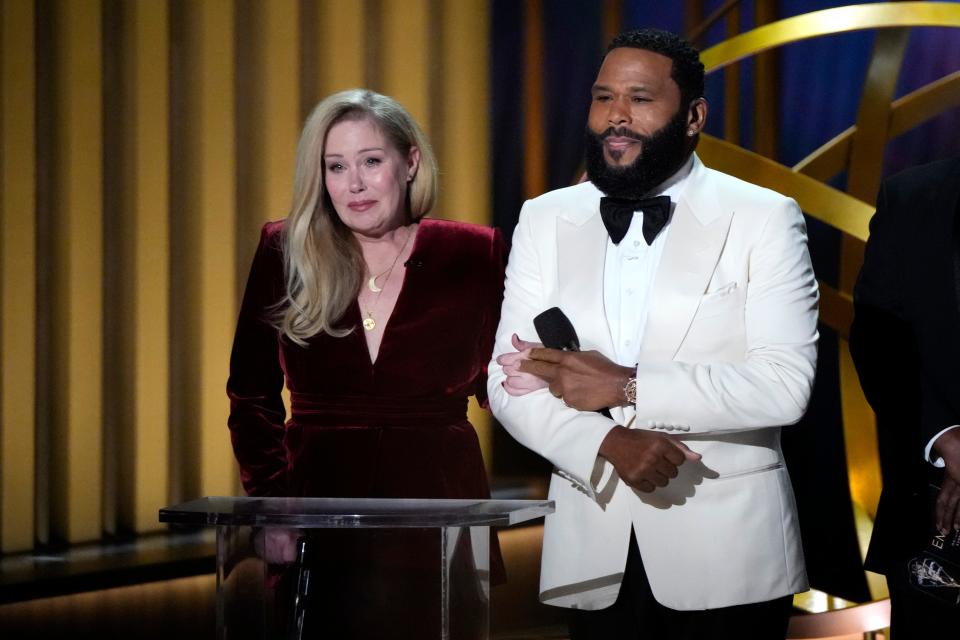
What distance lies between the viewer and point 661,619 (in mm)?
2158

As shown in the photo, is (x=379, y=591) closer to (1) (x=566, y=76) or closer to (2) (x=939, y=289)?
(2) (x=939, y=289)

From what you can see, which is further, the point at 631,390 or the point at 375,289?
the point at 375,289

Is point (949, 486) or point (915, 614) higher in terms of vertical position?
point (949, 486)

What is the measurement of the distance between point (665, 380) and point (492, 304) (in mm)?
826

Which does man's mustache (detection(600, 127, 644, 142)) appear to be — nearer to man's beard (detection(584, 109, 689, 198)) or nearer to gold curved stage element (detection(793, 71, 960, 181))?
man's beard (detection(584, 109, 689, 198))

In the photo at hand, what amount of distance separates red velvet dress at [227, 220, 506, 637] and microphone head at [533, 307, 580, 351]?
0.58 m

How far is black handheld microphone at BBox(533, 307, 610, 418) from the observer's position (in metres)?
2.18

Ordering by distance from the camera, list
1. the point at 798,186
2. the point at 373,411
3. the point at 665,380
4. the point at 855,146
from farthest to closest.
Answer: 1. the point at 855,146
2. the point at 798,186
3. the point at 373,411
4. the point at 665,380

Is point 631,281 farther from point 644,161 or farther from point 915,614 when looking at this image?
point 915,614

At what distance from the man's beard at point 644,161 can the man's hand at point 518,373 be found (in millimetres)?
348

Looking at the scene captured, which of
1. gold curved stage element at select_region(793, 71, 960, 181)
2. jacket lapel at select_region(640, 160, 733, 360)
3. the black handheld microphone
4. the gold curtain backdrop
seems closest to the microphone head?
the black handheld microphone

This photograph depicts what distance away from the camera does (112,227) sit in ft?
17.6

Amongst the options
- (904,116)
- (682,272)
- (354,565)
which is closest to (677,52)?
(682,272)

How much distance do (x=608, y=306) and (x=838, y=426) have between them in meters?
3.96
